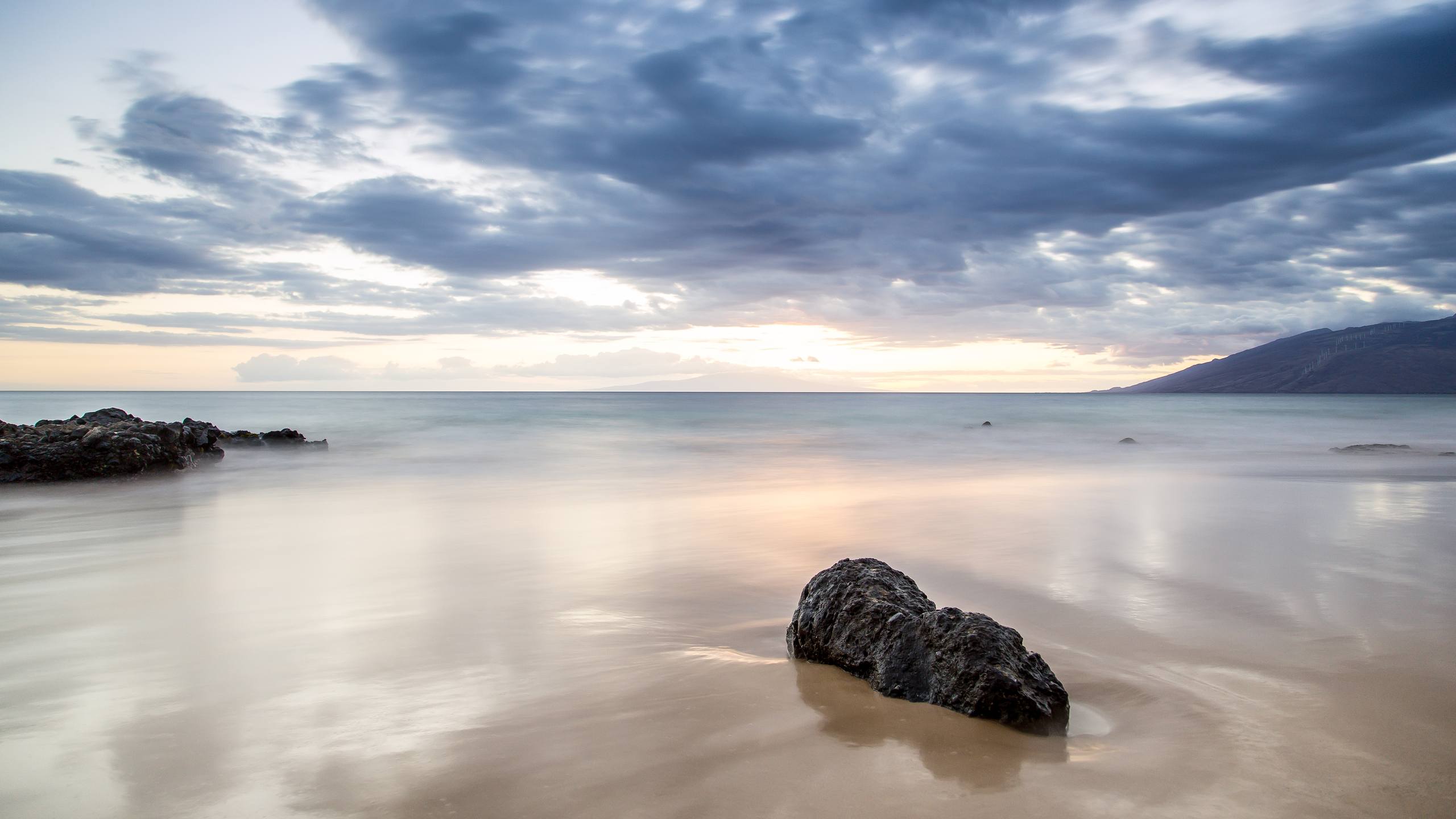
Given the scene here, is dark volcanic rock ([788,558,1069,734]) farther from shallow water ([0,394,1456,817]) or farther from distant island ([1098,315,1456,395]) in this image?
distant island ([1098,315,1456,395])

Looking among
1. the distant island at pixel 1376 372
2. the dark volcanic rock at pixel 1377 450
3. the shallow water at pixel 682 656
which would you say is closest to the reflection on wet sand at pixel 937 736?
the shallow water at pixel 682 656

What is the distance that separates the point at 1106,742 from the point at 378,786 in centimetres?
296

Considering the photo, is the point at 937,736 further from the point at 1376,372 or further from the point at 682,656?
the point at 1376,372

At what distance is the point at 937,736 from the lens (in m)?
3.16

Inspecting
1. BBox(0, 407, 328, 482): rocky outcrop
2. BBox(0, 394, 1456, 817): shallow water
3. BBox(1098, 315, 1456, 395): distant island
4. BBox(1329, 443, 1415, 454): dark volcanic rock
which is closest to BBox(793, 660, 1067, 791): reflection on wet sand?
BBox(0, 394, 1456, 817): shallow water

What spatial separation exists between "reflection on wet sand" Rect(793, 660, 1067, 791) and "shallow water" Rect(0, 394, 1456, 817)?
16mm

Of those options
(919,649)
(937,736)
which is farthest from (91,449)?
(937,736)

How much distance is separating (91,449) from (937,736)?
15795mm

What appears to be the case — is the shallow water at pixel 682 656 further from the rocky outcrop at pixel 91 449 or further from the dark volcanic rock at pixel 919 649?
the rocky outcrop at pixel 91 449

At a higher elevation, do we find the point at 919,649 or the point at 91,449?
the point at 91,449

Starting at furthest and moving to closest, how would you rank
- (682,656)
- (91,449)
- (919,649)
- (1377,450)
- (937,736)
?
(1377,450)
(91,449)
(682,656)
(919,649)
(937,736)

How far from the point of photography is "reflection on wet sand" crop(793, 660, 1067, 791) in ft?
9.50

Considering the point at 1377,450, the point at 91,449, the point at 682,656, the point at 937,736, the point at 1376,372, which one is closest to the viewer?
the point at 937,736

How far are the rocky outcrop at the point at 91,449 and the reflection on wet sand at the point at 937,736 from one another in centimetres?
1496
